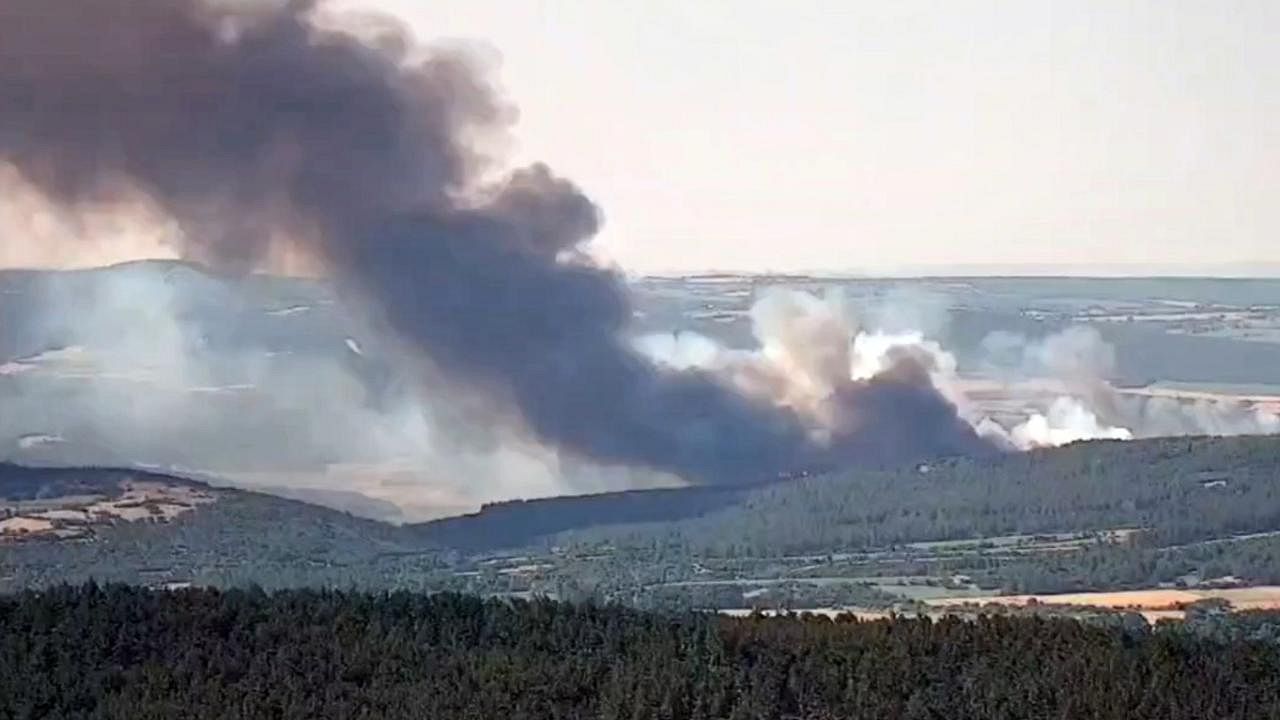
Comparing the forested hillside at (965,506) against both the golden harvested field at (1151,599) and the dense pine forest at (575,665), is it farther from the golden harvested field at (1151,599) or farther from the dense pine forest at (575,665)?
the dense pine forest at (575,665)

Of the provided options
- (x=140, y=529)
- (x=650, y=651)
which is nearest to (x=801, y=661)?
(x=650, y=651)

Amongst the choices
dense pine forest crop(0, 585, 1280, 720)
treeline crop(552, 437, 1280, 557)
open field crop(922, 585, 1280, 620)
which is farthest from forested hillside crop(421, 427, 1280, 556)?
dense pine forest crop(0, 585, 1280, 720)

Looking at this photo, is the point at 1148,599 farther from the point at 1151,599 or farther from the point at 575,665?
the point at 575,665

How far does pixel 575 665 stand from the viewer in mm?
27516

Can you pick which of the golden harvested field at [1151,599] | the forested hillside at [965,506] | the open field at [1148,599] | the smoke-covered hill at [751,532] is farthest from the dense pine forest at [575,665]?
the forested hillside at [965,506]

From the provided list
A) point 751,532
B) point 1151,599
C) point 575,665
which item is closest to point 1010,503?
point 751,532

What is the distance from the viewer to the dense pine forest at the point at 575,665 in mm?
25750

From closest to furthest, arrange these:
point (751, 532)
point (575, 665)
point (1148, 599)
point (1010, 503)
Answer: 1. point (575, 665)
2. point (1148, 599)
3. point (751, 532)
4. point (1010, 503)

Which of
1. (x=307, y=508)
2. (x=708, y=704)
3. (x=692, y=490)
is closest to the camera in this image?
(x=708, y=704)

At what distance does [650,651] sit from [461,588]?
15373 mm

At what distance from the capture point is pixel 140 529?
4875 cm

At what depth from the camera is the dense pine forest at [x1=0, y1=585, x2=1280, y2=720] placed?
25750 millimetres

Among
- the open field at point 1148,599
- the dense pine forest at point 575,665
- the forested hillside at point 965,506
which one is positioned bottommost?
the open field at point 1148,599

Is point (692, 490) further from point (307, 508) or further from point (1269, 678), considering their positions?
point (1269, 678)
